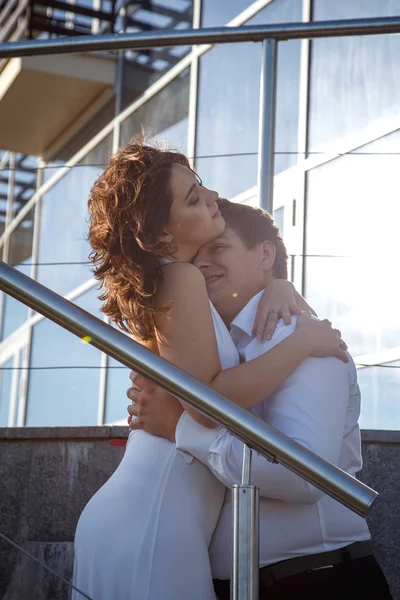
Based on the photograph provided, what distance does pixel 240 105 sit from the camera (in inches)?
267

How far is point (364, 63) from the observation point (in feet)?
19.0

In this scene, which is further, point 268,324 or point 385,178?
point 385,178

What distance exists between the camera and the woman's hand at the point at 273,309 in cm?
217

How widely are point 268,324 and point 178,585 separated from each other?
1.88ft

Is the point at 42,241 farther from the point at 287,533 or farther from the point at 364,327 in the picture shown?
the point at 287,533

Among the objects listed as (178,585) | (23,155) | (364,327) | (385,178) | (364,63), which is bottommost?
(178,585)

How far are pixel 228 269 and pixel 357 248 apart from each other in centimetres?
172

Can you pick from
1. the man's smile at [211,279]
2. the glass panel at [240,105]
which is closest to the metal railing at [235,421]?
the man's smile at [211,279]

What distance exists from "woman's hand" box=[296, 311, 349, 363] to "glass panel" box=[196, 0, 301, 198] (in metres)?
3.49

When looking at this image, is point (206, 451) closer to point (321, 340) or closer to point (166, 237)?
point (321, 340)

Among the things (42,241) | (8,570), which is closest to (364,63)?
(42,241)

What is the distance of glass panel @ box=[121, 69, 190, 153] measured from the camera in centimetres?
737

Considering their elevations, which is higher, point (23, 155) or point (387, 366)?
point (23, 155)

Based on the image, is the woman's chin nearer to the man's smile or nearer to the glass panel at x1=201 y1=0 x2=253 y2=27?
the man's smile
